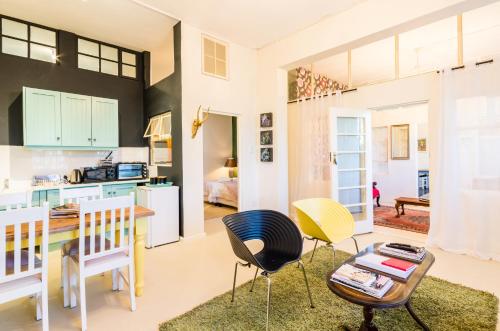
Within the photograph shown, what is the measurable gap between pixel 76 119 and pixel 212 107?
207 cm

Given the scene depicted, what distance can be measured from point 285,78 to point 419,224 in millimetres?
3451

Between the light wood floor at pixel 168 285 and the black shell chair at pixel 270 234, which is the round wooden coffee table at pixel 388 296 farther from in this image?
the light wood floor at pixel 168 285

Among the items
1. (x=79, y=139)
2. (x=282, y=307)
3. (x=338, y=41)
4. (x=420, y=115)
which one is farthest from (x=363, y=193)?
(x=79, y=139)

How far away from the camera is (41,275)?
1.79 m

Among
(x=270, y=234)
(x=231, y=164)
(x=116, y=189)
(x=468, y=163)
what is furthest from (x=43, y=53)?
(x=468, y=163)

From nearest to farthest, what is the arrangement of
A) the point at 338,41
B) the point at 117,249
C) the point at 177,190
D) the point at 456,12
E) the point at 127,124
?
the point at 117,249 < the point at 456,12 < the point at 338,41 < the point at 177,190 < the point at 127,124

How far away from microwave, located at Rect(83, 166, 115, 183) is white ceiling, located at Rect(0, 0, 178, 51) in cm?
220

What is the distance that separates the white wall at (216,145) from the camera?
750cm

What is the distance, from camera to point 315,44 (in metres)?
3.94

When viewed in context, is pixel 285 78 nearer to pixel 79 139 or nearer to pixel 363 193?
pixel 363 193

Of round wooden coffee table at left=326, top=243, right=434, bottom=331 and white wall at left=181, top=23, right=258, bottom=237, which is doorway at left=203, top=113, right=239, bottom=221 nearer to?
white wall at left=181, top=23, right=258, bottom=237

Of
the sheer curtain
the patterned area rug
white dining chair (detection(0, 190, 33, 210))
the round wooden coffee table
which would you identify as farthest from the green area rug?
the patterned area rug

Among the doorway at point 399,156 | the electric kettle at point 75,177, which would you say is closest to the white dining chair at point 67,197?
the electric kettle at point 75,177

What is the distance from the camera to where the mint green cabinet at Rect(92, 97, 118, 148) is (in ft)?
14.0
